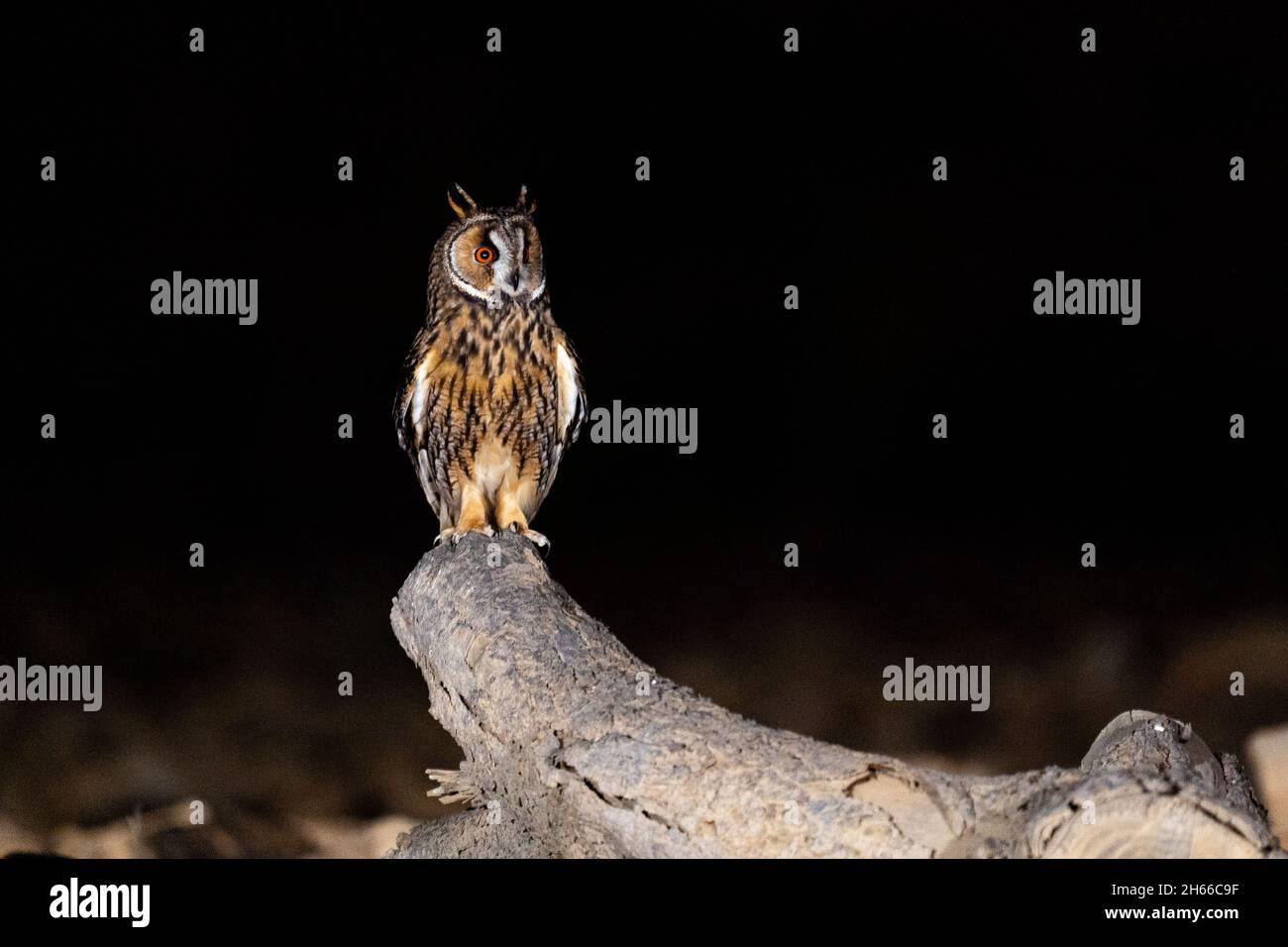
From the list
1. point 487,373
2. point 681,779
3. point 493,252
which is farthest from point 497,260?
point 681,779

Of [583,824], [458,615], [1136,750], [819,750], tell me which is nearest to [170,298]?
[458,615]

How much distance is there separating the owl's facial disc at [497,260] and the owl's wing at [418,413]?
22 centimetres

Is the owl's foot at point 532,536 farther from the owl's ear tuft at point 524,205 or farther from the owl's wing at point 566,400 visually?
the owl's ear tuft at point 524,205

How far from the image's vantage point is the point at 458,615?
273 centimetres

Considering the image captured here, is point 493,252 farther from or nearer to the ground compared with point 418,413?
farther from the ground

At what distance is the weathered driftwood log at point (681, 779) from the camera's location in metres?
1.77

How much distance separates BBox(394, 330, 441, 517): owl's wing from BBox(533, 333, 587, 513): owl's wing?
343 mm

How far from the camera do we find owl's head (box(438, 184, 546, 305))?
3.19 meters

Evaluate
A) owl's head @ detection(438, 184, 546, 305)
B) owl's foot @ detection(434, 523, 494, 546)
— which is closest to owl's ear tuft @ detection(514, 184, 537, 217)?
owl's head @ detection(438, 184, 546, 305)

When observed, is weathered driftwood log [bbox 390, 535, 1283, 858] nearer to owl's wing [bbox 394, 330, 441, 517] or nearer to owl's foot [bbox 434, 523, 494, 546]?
owl's foot [bbox 434, 523, 494, 546]

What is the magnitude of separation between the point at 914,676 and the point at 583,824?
8.91 ft

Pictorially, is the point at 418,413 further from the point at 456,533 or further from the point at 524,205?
the point at 524,205

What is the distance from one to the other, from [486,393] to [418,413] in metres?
0.23

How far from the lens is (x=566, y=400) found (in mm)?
3467
